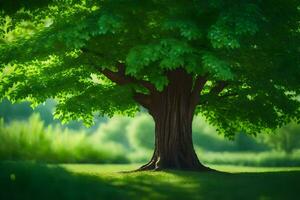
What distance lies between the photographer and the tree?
15.1 m

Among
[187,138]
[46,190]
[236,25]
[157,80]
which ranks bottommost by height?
[46,190]

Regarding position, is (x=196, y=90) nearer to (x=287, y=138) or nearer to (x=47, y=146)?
(x=47, y=146)

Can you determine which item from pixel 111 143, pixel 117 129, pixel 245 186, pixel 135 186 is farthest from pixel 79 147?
pixel 117 129

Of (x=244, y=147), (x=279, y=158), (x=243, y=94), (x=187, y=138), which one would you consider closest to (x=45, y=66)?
(x=187, y=138)

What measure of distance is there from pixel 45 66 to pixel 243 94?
826 cm

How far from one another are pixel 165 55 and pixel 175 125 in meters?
4.99

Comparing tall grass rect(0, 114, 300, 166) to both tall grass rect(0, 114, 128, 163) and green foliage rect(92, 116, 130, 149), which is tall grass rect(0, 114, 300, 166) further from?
green foliage rect(92, 116, 130, 149)

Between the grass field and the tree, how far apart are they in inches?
122

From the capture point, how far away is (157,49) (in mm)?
15031

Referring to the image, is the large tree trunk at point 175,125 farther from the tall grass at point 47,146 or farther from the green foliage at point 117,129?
the green foliage at point 117,129

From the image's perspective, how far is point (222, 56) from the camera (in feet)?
53.2

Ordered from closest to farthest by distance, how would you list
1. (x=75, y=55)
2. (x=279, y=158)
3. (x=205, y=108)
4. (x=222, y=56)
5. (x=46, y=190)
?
(x=46, y=190)
(x=222, y=56)
(x=75, y=55)
(x=205, y=108)
(x=279, y=158)

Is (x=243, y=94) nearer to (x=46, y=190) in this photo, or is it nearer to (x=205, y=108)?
(x=205, y=108)

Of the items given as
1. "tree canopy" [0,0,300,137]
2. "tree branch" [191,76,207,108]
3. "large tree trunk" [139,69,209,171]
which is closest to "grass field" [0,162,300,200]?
"large tree trunk" [139,69,209,171]
